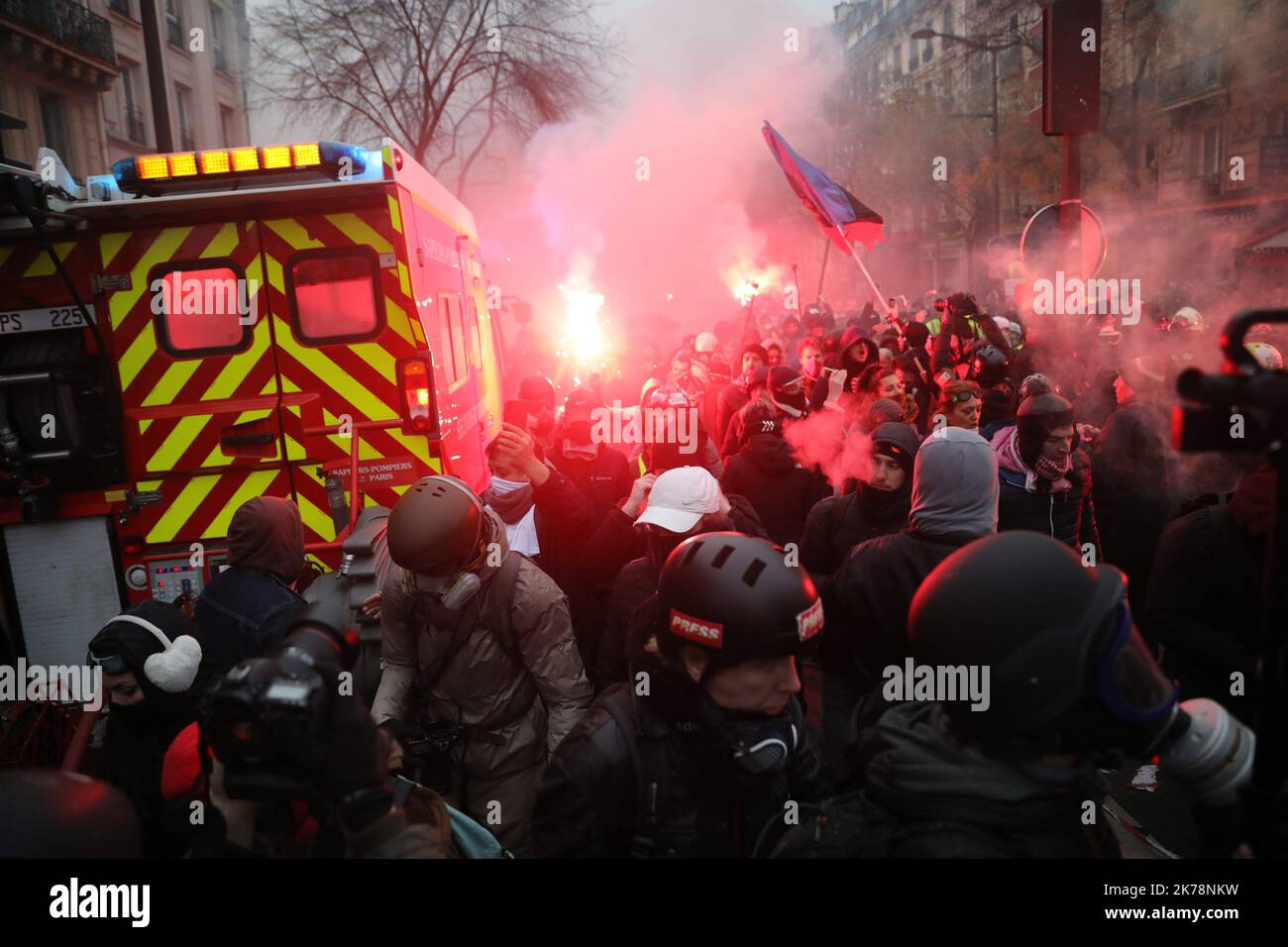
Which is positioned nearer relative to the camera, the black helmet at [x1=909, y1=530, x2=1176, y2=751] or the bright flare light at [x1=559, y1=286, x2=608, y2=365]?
the black helmet at [x1=909, y1=530, x2=1176, y2=751]

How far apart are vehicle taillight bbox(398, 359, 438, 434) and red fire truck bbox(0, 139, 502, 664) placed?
1cm

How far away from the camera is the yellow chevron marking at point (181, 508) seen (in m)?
5.35

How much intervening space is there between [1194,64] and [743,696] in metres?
28.3

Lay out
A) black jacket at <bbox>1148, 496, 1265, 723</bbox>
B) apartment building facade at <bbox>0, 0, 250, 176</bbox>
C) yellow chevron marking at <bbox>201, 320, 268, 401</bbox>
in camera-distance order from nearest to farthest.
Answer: black jacket at <bbox>1148, 496, 1265, 723</bbox>, yellow chevron marking at <bbox>201, 320, 268, 401</bbox>, apartment building facade at <bbox>0, 0, 250, 176</bbox>

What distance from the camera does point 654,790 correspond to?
213cm

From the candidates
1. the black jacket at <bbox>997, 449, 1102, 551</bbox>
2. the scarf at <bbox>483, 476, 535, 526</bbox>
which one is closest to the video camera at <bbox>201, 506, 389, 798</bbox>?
the scarf at <bbox>483, 476, 535, 526</bbox>

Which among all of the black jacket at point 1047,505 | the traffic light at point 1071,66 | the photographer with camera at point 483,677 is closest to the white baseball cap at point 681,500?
the photographer with camera at point 483,677

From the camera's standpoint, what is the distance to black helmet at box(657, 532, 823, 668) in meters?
2.07

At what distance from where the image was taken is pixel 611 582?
4.33 meters

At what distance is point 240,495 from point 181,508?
0.37 m

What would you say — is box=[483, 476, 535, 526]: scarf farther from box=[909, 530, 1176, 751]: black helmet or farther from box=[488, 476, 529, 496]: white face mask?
box=[909, 530, 1176, 751]: black helmet

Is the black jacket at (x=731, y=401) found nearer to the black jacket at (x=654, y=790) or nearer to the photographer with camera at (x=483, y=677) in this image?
the photographer with camera at (x=483, y=677)
